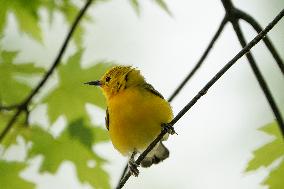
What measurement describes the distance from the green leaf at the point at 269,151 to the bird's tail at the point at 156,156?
30.1 inches

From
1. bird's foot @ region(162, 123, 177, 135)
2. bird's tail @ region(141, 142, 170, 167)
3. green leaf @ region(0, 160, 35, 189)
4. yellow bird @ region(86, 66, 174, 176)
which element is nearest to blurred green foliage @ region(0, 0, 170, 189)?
green leaf @ region(0, 160, 35, 189)

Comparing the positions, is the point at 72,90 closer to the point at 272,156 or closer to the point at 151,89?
the point at 151,89

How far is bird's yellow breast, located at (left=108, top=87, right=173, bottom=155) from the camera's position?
261cm

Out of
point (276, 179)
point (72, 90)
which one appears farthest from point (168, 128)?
point (72, 90)

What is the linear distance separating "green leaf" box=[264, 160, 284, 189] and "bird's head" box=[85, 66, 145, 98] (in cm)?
87

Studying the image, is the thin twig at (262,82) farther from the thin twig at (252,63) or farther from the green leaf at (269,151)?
the green leaf at (269,151)

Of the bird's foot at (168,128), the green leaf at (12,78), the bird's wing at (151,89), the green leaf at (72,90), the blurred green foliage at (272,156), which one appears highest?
the bird's wing at (151,89)

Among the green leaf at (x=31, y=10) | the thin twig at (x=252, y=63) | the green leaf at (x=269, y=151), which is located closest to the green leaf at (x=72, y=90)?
the green leaf at (x=31, y=10)

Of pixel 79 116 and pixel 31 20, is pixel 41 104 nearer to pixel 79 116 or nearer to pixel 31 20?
pixel 79 116

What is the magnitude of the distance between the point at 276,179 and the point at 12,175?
47.3 inches

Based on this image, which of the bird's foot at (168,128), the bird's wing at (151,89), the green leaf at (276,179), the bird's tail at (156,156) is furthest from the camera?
the bird's tail at (156,156)

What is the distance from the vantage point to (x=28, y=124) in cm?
259

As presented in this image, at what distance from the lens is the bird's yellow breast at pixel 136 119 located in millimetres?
2609

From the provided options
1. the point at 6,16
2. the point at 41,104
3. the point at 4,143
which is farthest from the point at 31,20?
the point at 4,143
